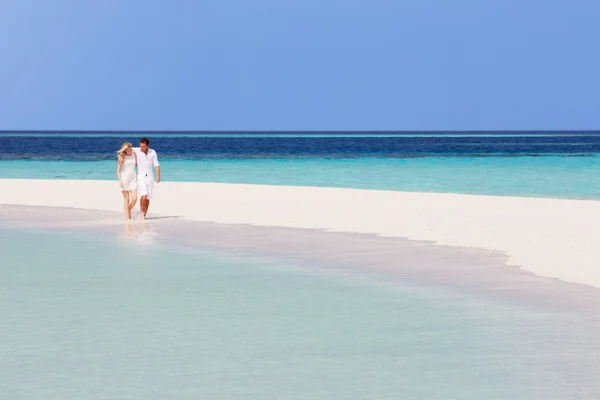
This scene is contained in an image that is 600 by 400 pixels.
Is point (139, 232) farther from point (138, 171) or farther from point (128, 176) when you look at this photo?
point (128, 176)

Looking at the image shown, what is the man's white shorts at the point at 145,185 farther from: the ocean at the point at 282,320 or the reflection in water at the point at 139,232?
the ocean at the point at 282,320

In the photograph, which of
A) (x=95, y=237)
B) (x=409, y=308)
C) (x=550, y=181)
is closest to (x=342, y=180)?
(x=550, y=181)

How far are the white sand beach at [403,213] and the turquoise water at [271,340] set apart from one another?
296 cm

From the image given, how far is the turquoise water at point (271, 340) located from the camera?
24.4 ft

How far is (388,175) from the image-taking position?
5631cm

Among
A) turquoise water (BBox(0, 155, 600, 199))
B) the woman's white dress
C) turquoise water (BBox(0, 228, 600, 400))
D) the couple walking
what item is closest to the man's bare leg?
the couple walking

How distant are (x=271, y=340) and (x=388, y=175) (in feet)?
156

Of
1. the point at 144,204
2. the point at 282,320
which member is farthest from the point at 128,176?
the point at 282,320

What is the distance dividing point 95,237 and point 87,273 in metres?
5.00

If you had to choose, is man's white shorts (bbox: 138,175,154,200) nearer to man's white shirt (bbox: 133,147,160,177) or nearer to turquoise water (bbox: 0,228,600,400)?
man's white shirt (bbox: 133,147,160,177)

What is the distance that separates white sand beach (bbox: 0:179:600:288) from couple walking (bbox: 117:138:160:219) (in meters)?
1.29

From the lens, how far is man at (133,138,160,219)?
21.2 meters

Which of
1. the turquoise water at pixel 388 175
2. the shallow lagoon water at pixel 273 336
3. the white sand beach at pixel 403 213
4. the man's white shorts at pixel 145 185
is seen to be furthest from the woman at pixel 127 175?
the turquoise water at pixel 388 175

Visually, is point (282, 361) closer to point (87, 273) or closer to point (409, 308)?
point (409, 308)
